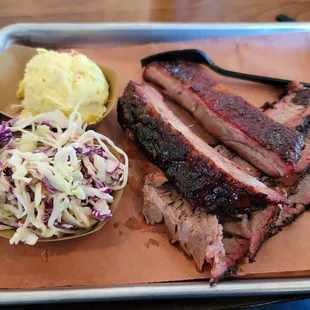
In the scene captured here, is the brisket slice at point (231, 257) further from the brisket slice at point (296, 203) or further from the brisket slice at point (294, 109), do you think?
the brisket slice at point (294, 109)

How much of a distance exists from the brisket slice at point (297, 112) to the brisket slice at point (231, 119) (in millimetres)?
101

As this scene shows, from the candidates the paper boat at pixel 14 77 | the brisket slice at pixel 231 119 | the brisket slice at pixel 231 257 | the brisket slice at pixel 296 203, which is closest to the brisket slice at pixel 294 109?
the brisket slice at pixel 231 119

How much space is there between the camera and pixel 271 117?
6.56 feet

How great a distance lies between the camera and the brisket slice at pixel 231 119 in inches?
70.0

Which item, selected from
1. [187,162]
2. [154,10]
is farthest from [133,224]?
[154,10]

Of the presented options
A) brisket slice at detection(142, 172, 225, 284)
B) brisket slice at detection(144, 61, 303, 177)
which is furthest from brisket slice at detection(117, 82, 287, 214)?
brisket slice at detection(144, 61, 303, 177)

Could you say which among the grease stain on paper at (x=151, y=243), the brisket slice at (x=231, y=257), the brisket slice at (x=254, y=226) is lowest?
the grease stain on paper at (x=151, y=243)

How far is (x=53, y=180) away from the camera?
59.3 inches

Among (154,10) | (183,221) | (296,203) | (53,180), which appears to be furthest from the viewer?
(154,10)

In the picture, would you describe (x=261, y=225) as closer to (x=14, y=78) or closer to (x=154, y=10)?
(x=14, y=78)

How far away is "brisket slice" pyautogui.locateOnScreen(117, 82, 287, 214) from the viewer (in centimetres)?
160

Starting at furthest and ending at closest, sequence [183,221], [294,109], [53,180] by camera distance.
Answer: [294,109], [183,221], [53,180]

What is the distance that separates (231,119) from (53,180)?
2.81 ft

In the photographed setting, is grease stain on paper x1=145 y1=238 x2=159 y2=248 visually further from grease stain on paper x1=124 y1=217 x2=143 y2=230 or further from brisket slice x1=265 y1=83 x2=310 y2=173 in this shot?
brisket slice x1=265 y1=83 x2=310 y2=173
